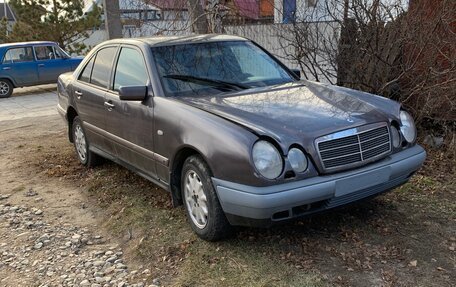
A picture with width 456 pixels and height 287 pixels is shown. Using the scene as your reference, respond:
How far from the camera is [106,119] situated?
16.1 ft

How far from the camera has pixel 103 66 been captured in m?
5.20

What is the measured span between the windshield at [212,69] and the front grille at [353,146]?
1.24m

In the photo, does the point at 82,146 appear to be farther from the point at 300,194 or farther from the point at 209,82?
the point at 300,194

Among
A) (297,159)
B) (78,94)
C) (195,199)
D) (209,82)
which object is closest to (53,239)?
(195,199)

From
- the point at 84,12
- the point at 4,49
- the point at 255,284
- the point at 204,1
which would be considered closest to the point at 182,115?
the point at 255,284

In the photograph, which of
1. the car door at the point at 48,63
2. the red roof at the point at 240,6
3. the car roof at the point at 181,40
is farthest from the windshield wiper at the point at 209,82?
the car door at the point at 48,63

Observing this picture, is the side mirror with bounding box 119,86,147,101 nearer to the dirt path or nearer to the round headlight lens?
the dirt path

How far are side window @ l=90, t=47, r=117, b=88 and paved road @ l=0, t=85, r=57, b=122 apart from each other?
6619 mm

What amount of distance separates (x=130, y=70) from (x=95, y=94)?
28.4 inches

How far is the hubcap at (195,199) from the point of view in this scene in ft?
11.8

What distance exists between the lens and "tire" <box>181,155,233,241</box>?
11.3ft

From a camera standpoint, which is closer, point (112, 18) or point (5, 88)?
point (112, 18)

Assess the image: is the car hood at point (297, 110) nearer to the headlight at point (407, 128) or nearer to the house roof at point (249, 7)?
the headlight at point (407, 128)

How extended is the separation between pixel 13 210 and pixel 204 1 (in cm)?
515
